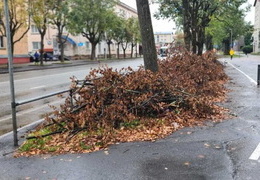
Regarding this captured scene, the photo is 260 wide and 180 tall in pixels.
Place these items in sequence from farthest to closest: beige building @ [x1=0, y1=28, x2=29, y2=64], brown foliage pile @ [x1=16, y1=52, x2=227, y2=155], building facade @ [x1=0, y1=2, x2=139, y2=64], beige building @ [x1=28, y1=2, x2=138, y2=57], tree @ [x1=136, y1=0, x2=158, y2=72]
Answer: beige building @ [x1=28, y1=2, x2=138, y2=57] < building facade @ [x1=0, y1=2, x2=139, y2=64] < beige building @ [x1=0, y1=28, x2=29, y2=64] < tree @ [x1=136, y1=0, x2=158, y2=72] < brown foliage pile @ [x1=16, y1=52, x2=227, y2=155]

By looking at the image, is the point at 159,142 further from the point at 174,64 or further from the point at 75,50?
the point at 75,50

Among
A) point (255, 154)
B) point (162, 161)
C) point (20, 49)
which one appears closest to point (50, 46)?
point (20, 49)

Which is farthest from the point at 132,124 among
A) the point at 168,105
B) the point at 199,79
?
the point at 199,79

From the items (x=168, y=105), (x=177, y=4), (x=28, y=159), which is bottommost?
(x=28, y=159)

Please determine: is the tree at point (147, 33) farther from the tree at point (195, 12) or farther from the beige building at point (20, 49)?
the beige building at point (20, 49)

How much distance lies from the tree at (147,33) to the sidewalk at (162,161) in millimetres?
2981

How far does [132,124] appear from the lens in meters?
6.46

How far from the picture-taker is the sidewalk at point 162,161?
4230 millimetres

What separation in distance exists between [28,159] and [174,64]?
8.32 meters

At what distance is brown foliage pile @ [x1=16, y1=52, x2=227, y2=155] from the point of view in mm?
5855

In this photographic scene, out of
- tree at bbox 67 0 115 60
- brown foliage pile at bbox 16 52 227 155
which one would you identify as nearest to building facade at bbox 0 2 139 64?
tree at bbox 67 0 115 60

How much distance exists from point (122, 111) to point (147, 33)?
9.36 feet

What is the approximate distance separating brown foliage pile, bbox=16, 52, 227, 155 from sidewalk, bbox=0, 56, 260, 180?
1.29 ft

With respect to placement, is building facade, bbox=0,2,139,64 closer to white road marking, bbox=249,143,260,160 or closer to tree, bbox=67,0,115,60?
tree, bbox=67,0,115,60
